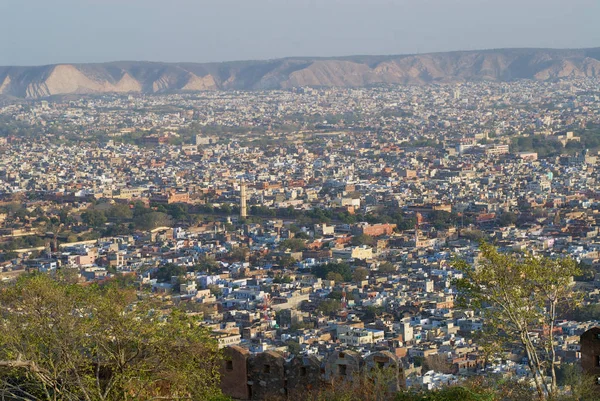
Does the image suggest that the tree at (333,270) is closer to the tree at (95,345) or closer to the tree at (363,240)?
the tree at (363,240)

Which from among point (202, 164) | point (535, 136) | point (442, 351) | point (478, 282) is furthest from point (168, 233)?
point (535, 136)

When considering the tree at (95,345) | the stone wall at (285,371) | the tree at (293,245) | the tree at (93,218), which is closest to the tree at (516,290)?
the stone wall at (285,371)

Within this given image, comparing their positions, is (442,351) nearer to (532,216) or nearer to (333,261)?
(333,261)

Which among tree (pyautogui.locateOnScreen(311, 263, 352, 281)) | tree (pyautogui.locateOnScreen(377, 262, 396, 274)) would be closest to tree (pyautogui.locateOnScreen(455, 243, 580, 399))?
tree (pyautogui.locateOnScreen(311, 263, 352, 281))

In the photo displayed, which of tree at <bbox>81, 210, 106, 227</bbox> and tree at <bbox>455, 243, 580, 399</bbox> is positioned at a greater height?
tree at <bbox>455, 243, 580, 399</bbox>

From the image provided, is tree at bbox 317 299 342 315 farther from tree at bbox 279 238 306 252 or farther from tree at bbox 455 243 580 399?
tree at bbox 455 243 580 399
